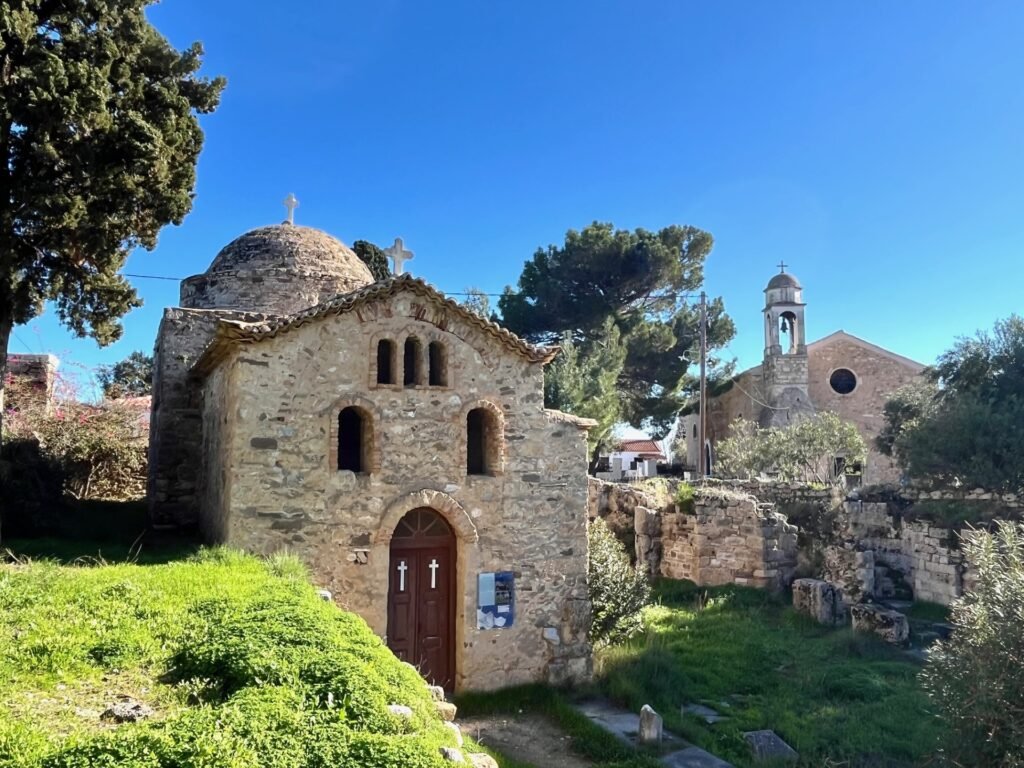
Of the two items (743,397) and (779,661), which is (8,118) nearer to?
(779,661)

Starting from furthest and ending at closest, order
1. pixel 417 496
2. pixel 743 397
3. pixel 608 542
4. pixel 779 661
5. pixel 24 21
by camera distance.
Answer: pixel 743 397 < pixel 608 542 < pixel 779 661 < pixel 417 496 < pixel 24 21

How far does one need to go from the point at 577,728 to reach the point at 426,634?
8.26 ft

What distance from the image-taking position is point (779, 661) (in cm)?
1247

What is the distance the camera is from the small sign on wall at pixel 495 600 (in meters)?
10.6

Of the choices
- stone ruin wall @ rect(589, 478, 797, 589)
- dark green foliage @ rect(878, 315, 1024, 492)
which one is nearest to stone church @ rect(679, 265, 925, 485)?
dark green foliage @ rect(878, 315, 1024, 492)

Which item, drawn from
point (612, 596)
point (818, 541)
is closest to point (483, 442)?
point (612, 596)

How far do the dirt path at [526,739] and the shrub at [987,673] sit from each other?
3.96 m

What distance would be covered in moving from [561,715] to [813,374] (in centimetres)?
2911

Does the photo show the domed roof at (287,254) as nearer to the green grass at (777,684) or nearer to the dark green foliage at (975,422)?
the green grass at (777,684)

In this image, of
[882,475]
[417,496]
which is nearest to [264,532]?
[417,496]

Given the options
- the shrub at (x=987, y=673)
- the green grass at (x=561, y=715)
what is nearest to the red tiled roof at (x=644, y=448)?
the green grass at (x=561, y=715)

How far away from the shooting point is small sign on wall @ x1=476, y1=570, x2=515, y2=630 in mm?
10625

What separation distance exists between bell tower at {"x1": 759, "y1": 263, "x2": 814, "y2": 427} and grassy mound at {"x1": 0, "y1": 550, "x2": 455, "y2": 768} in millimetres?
29644

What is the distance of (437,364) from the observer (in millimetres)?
10914
